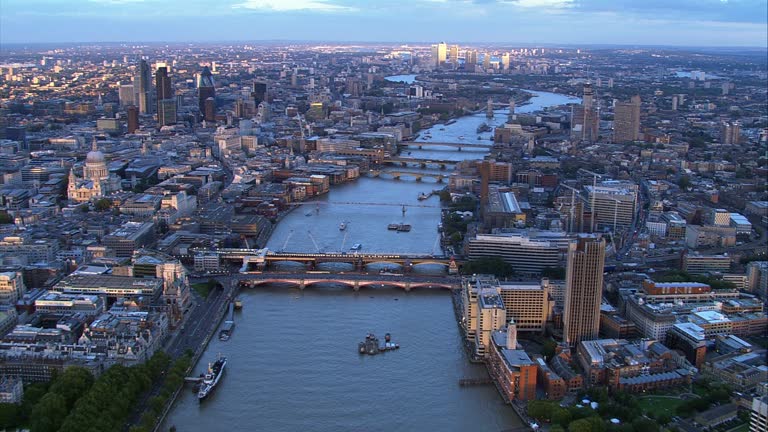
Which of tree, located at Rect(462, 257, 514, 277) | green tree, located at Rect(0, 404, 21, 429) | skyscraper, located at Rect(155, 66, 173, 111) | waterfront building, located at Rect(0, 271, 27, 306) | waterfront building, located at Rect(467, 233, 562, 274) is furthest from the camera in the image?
skyscraper, located at Rect(155, 66, 173, 111)

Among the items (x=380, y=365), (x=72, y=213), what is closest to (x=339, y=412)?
(x=380, y=365)

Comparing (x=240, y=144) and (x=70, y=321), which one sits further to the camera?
(x=240, y=144)

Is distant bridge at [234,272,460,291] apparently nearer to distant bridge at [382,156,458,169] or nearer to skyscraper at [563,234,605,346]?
skyscraper at [563,234,605,346]

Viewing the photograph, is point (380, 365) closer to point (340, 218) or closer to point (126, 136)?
point (340, 218)

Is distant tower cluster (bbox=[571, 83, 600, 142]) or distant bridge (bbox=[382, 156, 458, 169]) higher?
distant tower cluster (bbox=[571, 83, 600, 142])

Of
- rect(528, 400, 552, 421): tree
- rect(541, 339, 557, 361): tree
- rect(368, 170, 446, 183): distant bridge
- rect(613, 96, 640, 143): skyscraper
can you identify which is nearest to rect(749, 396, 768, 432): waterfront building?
rect(528, 400, 552, 421): tree

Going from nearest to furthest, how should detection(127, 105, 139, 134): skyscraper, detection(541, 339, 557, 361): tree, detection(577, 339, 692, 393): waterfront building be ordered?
detection(577, 339, 692, 393): waterfront building
detection(541, 339, 557, 361): tree
detection(127, 105, 139, 134): skyscraper

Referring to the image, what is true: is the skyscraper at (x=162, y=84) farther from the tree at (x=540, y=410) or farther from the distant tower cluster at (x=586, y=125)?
the tree at (x=540, y=410)

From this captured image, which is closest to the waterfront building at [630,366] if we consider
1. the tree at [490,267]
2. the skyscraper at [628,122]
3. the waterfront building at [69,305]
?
the tree at [490,267]
